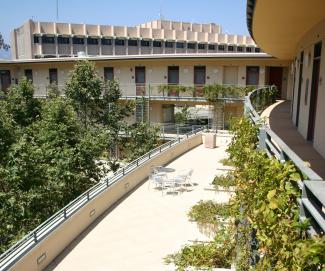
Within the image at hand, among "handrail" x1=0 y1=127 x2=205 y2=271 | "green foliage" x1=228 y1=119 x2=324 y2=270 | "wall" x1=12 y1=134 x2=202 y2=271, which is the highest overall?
"green foliage" x1=228 y1=119 x2=324 y2=270

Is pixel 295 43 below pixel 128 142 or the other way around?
the other way around

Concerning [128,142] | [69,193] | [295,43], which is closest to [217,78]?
[128,142]

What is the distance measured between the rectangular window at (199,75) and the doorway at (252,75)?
3407 mm

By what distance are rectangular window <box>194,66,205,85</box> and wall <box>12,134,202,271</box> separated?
1300cm

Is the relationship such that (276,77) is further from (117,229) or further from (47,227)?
(47,227)

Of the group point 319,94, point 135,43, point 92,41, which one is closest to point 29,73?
point 319,94

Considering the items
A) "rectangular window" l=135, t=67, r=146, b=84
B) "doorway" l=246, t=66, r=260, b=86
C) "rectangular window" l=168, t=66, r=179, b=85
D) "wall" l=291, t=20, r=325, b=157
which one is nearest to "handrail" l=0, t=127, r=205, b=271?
"wall" l=291, t=20, r=325, b=157

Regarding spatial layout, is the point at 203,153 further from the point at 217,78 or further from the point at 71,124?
the point at 217,78

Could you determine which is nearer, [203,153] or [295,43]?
[295,43]

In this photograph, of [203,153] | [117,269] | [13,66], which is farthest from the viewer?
[13,66]

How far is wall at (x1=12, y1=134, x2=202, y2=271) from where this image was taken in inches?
298

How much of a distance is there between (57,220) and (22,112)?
1406 cm

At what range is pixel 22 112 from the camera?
69.4 ft

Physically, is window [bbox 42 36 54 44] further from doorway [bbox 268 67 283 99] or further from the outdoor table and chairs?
the outdoor table and chairs
